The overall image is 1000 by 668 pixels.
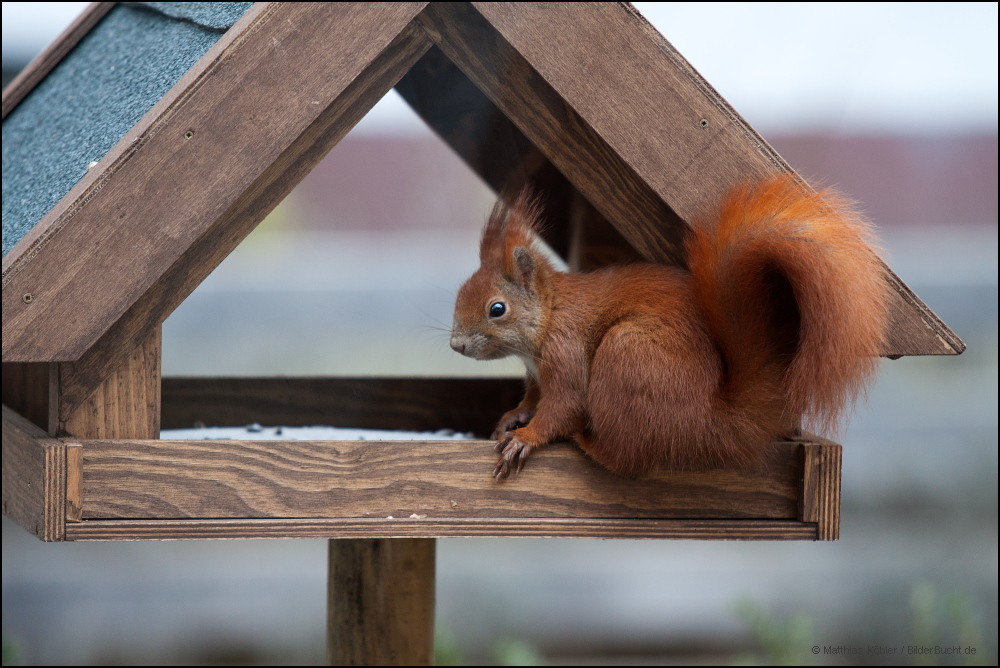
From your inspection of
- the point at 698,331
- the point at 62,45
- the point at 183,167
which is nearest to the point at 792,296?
the point at 698,331

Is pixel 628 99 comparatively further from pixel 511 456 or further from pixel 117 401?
pixel 117 401

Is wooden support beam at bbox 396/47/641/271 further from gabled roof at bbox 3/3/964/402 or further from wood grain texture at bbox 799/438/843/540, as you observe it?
wood grain texture at bbox 799/438/843/540

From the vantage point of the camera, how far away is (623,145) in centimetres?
83

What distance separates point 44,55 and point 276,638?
154 cm

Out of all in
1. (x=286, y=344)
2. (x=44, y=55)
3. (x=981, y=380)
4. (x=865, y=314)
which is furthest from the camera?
(x=981, y=380)

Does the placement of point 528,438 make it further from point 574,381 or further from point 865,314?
point 865,314

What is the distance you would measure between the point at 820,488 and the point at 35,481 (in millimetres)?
767

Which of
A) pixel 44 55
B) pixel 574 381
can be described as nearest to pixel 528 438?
pixel 574 381

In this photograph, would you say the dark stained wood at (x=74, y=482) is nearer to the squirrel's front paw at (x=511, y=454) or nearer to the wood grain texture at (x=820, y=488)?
the squirrel's front paw at (x=511, y=454)

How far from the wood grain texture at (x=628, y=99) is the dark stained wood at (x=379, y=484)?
0.82 feet

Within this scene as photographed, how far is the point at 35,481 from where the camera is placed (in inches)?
33.3

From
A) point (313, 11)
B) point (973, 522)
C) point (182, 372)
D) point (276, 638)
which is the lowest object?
point (276, 638)

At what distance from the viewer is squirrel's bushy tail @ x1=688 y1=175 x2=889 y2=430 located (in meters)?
0.76

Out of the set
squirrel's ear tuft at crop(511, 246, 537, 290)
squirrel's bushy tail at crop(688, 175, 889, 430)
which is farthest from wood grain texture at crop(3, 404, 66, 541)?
squirrel's bushy tail at crop(688, 175, 889, 430)
